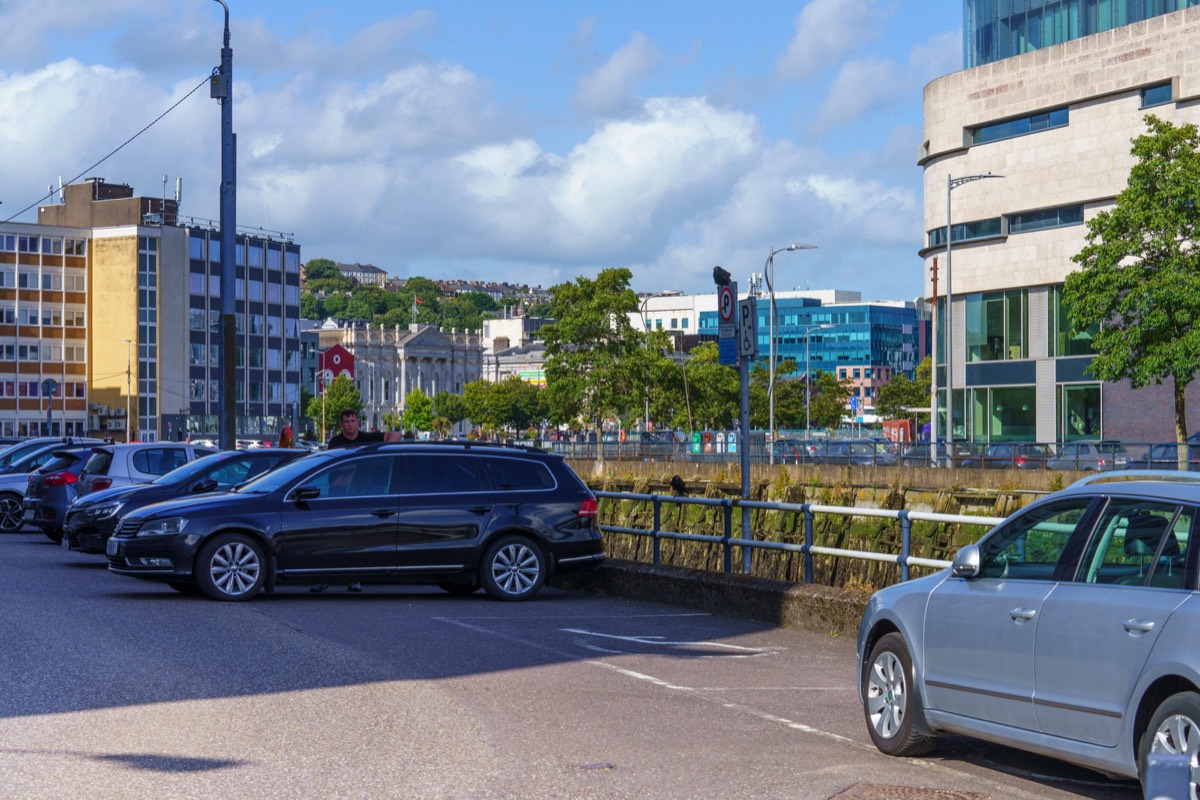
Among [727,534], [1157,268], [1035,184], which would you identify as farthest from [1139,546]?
[1035,184]

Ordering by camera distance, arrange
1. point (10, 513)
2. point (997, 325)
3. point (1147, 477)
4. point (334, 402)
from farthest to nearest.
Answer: point (334, 402) → point (997, 325) → point (10, 513) → point (1147, 477)

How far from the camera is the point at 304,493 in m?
17.2

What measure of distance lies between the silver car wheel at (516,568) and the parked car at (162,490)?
15.0 feet

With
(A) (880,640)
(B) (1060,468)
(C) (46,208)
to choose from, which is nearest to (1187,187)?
(B) (1060,468)

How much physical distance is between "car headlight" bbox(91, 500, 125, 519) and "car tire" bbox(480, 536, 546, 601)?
20.6 ft

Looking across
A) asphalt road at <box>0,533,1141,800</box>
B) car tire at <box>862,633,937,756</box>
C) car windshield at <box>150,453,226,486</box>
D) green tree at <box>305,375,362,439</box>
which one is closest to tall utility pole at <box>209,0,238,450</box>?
car windshield at <box>150,453,226,486</box>

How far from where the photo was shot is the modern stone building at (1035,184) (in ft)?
196

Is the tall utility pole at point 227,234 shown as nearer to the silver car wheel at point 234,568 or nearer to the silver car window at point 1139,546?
the silver car wheel at point 234,568

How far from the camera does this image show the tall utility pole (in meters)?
28.7

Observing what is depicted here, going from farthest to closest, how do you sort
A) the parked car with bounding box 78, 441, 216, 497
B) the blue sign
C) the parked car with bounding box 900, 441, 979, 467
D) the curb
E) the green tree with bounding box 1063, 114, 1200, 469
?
the parked car with bounding box 900, 441, 979, 467 → the green tree with bounding box 1063, 114, 1200, 469 → the parked car with bounding box 78, 441, 216, 497 → the blue sign → the curb

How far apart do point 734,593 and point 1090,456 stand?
34225mm

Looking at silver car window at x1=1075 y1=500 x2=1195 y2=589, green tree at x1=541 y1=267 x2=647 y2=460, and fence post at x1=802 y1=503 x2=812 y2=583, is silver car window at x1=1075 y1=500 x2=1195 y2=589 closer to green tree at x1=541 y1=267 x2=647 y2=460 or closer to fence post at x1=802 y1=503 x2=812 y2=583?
fence post at x1=802 y1=503 x2=812 y2=583

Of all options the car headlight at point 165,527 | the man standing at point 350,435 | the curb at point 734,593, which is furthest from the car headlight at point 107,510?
the curb at point 734,593

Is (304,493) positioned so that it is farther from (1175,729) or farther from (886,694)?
(1175,729)
